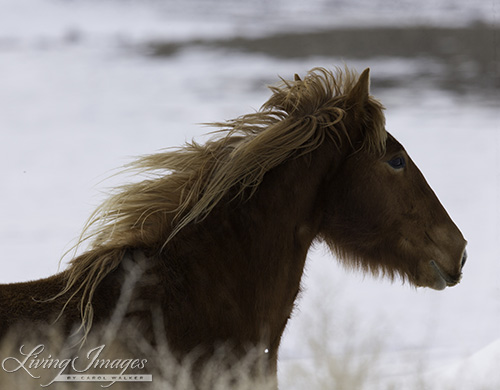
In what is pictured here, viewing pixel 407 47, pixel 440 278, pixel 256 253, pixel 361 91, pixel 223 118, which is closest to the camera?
pixel 256 253

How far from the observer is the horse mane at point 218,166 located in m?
2.67

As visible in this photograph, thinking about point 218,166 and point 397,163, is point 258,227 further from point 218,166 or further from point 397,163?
point 397,163

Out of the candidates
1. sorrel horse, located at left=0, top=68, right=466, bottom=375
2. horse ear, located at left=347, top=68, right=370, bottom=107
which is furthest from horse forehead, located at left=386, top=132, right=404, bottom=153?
horse ear, located at left=347, top=68, right=370, bottom=107

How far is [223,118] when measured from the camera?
477 inches

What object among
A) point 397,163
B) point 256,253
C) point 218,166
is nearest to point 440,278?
point 397,163

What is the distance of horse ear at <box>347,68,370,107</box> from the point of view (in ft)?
9.67

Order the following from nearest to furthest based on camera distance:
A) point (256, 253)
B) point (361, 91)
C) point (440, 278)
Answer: point (256, 253)
point (361, 91)
point (440, 278)

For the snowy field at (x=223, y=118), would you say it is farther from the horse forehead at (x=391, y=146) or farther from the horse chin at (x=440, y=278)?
the horse forehead at (x=391, y=146)

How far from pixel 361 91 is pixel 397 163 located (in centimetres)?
33

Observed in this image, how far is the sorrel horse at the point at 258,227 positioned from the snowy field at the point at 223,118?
256 millimetres

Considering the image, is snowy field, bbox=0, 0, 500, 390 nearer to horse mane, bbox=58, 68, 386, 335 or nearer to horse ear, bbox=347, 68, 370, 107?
horse mane, bbox=58, 68, 386, 335

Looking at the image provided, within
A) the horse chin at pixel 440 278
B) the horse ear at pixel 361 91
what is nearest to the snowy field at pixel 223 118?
the horse chin at pixel 440 278

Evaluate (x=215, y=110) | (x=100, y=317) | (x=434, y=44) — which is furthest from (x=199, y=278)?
(x=434, y=44)

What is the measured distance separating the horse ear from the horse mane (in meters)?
0.03
